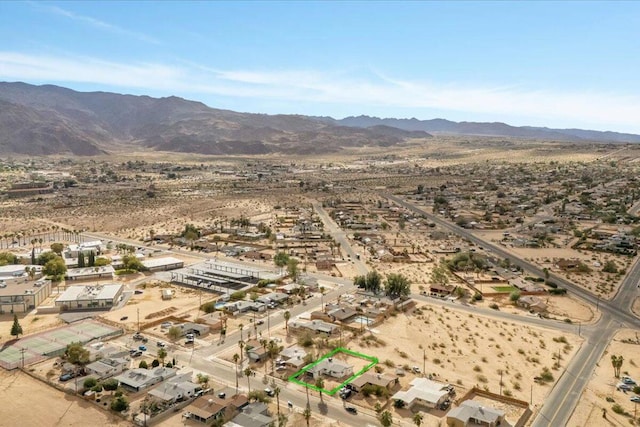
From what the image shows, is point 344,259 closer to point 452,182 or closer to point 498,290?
point 498,290

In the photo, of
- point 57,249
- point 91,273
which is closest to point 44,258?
point 57,249

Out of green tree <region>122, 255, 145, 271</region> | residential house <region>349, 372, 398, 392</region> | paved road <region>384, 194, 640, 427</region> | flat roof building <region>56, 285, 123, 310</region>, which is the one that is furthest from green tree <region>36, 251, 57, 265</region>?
paved road <region>384, 194, 640, 427</region>

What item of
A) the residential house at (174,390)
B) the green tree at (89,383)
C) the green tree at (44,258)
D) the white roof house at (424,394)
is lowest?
the green tree at (44,258)

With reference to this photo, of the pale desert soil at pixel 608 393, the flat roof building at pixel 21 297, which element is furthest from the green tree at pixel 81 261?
the pale desert soil at pixel 608 393

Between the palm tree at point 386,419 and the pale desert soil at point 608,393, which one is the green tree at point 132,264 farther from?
the pale desert soil at point 608,393

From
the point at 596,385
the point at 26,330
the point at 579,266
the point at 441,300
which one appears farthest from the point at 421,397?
the point at 579,266

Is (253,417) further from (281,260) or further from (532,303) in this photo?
(281,260)

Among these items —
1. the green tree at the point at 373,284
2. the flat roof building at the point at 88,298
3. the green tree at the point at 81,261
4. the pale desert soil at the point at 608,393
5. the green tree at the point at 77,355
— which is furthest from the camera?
the green tree at the point at 81,261
